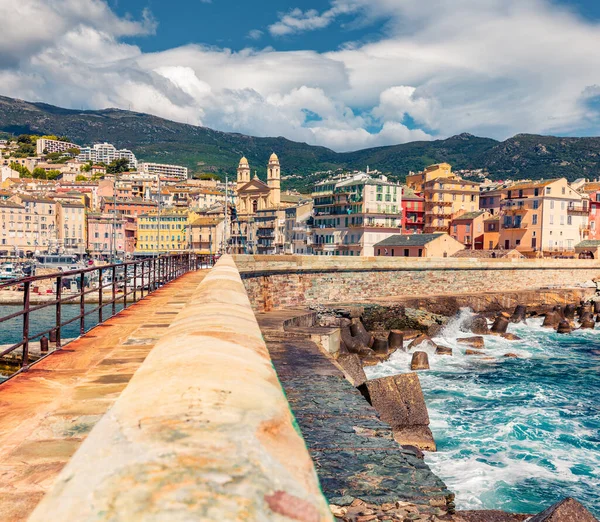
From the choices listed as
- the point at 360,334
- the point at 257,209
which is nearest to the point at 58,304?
the point at 360,334

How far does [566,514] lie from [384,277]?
3574 centimetres

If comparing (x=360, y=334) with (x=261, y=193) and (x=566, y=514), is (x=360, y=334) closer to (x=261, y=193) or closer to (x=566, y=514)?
(x=566, y=514)

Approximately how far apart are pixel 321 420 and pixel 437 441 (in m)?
5.74

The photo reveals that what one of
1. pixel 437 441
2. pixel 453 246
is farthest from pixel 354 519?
pixel 453 246

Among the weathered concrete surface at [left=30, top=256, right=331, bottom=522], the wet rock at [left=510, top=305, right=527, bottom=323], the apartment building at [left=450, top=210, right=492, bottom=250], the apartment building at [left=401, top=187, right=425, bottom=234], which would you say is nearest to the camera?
the weathered concrete surface at [left=30, top=256, right=331, bottom=522]

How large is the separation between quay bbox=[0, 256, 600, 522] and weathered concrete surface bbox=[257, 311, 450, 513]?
3 centimetres

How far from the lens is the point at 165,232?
115688 mm

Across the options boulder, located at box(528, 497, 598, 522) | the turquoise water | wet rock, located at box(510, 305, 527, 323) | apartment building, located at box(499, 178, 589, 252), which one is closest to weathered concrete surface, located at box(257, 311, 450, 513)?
boulder, located at box(528, 497, 598, 522)

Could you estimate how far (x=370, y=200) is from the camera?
72.7 metres

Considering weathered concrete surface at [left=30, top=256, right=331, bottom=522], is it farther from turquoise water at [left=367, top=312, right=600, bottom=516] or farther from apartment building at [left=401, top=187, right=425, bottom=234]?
apartment building at [left=401, top=187, right=425, bottom=234]

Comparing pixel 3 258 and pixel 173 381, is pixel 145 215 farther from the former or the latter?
pixel 173 381

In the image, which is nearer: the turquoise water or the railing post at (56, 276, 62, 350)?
the railing post at (56, 276, 62, 350)

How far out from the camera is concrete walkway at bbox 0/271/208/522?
3.19m

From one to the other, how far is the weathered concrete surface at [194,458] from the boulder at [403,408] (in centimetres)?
1173
